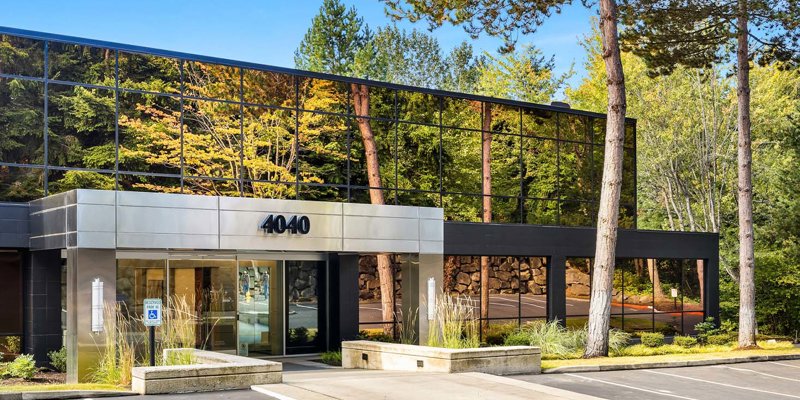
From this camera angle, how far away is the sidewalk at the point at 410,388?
15.4m

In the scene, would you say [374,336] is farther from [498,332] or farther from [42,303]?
[42,303]

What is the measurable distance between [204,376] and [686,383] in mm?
9971

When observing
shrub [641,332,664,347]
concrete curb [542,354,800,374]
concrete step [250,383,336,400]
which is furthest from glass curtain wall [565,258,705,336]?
concrete step [250,383,336,400]

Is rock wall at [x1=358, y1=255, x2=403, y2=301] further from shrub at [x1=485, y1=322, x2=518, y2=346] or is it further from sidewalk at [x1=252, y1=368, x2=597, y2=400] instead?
sidewalk at [x1=252, y1=368, x2=597, y2=400]

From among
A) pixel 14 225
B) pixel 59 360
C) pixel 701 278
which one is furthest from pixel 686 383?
pixel 701 278

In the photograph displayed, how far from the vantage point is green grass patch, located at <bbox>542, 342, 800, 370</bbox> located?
73.6 ft

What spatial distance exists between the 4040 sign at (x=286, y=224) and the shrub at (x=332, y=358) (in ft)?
11.9

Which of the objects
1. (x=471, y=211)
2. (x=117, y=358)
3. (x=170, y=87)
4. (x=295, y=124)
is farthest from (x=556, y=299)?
(x=117, y=358)

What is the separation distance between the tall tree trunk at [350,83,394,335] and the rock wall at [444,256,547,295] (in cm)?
219

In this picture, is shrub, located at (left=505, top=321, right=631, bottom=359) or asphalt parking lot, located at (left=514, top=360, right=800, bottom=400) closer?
asphalt parking lot, located at (left=514, top=360, right=800, bottom=400)

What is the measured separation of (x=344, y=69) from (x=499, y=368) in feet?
Answer: 142

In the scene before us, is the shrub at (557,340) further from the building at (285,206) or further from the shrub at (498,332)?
the building at (285,206)

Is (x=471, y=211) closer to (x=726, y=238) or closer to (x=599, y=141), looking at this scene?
(x=599, y=141)

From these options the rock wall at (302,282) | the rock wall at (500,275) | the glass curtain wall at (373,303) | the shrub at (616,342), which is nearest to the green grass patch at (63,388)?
the rock wall at (302,282)
